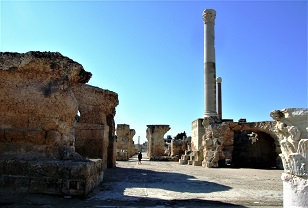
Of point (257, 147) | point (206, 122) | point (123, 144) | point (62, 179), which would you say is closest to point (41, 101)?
point (62, 179)

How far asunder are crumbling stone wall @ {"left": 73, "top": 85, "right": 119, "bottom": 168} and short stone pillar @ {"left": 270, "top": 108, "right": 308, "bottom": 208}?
8.24 m

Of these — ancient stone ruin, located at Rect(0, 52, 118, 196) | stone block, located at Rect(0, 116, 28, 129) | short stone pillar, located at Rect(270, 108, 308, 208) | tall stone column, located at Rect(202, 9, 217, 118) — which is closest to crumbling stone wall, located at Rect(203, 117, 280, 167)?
tall stone column, located at Rect(202, 9, 217, 118)

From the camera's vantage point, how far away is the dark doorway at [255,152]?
18531 mm

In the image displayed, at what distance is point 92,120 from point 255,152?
1184cm

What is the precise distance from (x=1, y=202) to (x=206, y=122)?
49.2 feet

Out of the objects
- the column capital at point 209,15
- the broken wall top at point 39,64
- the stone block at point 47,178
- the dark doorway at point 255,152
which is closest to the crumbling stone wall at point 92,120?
the broken wall top at point 39,64

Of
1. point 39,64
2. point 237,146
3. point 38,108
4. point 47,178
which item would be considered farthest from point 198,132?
point 47,178

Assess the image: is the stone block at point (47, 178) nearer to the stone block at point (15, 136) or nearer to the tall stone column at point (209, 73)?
the stone block at point (15, 136)

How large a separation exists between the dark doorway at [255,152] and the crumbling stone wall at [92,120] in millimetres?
9950

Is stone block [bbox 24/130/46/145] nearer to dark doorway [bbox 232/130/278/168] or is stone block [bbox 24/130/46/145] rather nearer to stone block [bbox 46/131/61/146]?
stone block [bbox 46/131/61/146]

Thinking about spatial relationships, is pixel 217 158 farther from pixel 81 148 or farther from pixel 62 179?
pixel 62 179

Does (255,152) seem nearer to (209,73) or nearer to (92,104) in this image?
(209,73)

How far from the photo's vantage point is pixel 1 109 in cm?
580

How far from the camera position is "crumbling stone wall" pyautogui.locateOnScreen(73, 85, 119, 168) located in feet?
37.3
